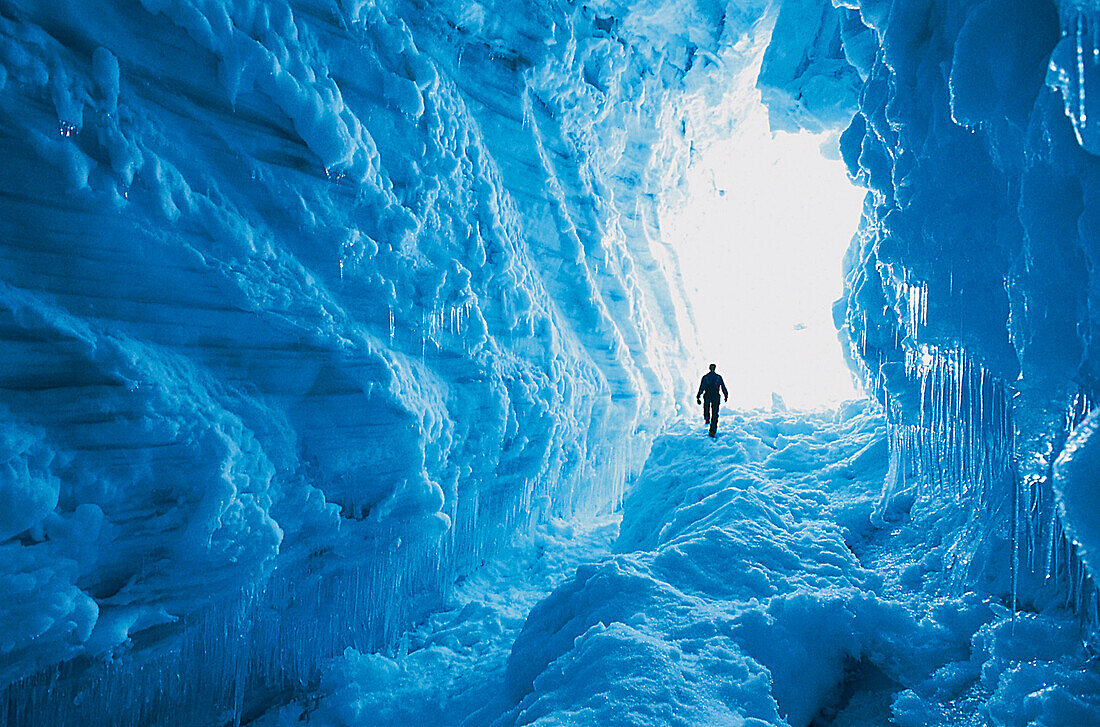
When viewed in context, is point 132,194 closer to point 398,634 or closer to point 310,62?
point 310,62

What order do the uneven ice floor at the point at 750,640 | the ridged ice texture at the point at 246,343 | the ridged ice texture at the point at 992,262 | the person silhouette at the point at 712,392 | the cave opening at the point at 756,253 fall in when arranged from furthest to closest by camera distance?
the cave opening at the point at 756,253, the person silhouette at the point at 712,392, the ridged ice texture at the point at 246,343, the uneven ice floor at the point at 750,640, the ridged ice texture at the point at 992,262

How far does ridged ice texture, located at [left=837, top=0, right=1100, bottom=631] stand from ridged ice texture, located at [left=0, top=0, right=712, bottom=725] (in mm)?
4305

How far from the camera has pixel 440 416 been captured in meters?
5.60

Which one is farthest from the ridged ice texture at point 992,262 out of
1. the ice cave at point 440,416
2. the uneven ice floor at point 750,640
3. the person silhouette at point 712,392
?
the person silhouette at point 712,392

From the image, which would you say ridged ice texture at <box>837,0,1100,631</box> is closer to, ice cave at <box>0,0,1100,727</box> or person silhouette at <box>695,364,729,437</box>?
ice cave at <box>0,0,1100,727</box>

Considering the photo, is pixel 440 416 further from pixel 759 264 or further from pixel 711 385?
pixel 759 264

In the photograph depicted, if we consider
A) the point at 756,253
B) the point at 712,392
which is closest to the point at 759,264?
the point at 756,253

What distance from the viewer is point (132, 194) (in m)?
3.67

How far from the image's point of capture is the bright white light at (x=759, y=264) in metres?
15.9

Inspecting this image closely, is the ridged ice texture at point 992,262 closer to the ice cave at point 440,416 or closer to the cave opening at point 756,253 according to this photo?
the ice cave at point 440,416

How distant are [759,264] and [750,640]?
24.3 m

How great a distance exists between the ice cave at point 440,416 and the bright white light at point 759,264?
9.12m

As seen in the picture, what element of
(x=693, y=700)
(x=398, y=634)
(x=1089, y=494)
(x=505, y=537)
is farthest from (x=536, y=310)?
(x=1089, y=494)

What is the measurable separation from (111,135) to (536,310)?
193 inches
